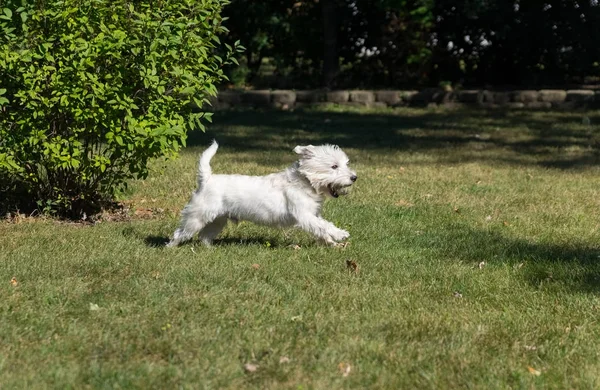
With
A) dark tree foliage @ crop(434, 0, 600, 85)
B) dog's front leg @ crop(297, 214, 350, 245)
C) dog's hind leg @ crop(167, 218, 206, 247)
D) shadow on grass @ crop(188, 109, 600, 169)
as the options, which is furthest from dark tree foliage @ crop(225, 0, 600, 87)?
dog's hind leg @ crop(167, 218, 206, 247)

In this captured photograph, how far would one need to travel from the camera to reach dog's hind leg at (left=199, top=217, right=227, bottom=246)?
7504mm

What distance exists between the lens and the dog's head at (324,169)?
7.21 metres

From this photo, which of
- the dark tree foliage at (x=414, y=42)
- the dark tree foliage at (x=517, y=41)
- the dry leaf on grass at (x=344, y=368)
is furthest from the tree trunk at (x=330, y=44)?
the dry leaf on grass at (x=344, y=368)

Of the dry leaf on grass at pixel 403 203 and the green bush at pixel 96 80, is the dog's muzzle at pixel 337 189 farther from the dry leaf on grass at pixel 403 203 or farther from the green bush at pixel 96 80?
the dry leaf on grass at pixel 403 203

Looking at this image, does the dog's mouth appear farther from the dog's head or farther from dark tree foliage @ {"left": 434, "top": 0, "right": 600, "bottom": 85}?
dark tree foliage @ {"left": 434, "top": 0, "right": 600, "bottom": 85}

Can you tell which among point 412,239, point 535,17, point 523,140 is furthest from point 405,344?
point 535,17

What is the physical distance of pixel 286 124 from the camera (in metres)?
15.5

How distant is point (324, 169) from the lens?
7.22m

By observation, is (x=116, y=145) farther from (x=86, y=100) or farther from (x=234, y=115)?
(x=234, y=115)

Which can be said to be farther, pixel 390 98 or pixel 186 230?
pixel 390 98

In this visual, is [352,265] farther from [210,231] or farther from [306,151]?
[210,231]

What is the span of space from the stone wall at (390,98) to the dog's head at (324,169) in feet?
34.7

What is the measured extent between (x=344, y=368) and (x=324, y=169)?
8.70 feet

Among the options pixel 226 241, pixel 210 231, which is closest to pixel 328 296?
pixel 210 231
